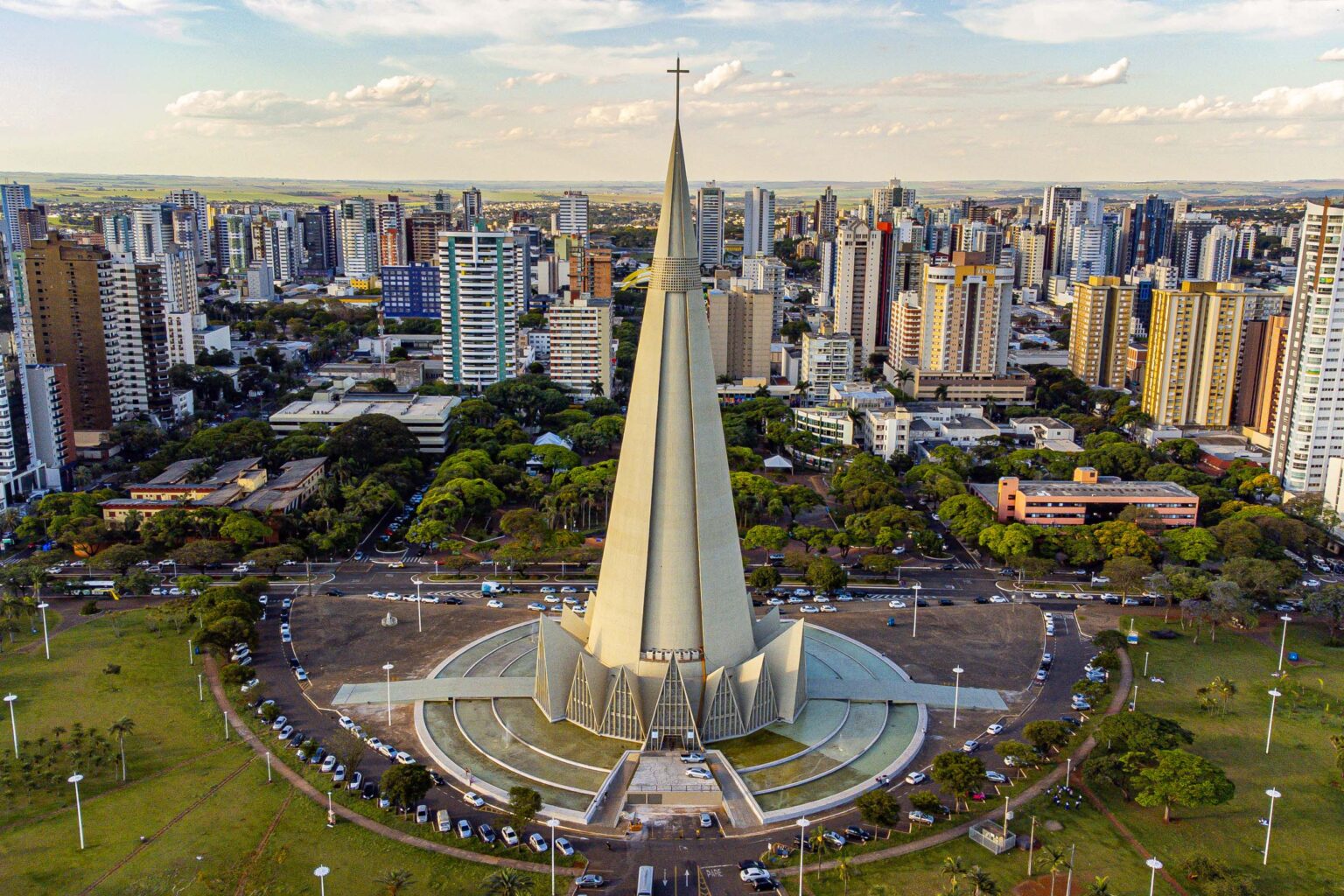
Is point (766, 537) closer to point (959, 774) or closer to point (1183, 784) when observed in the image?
point (959, 774)

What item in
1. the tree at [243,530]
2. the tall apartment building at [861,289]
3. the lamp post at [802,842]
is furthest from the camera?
the tall apartment building at [861,289]

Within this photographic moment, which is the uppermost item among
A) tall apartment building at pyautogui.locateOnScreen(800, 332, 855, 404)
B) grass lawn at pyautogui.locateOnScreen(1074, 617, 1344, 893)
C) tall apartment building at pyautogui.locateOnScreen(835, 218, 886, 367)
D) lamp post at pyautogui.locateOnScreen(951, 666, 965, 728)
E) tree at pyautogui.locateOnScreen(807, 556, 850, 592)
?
tall apartment building at pyautogui.locateOnScreen(835, 218, 886, 367)

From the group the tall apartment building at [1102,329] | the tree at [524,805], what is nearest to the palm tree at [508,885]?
the tree at [524,805]

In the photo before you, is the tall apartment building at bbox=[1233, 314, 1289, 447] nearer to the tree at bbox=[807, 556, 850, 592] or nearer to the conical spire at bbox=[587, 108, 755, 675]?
the tree at bbox=[807, 556, 850, 592]

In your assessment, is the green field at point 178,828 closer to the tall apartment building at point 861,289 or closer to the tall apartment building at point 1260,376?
the tall apartment building at point 1260,376

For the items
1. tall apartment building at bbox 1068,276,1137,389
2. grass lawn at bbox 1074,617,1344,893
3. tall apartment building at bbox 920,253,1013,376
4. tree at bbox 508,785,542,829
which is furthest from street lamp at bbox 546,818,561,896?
tall apartment building at bbox 1068,276,1137,389

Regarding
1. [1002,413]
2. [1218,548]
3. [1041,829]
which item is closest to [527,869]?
[1041,829]
